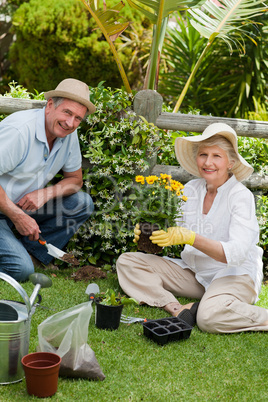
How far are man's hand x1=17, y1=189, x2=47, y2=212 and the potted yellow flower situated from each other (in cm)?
83

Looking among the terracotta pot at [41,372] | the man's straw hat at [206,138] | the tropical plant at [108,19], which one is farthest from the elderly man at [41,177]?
the terracotta pot at [41,372]

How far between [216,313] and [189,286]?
0.52 meters

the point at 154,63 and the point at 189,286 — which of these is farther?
the point at 154,63

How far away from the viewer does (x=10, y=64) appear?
907 centimetres

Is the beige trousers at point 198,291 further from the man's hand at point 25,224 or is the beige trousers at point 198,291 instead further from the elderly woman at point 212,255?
the man's hand at point 25,224

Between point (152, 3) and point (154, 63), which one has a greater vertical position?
point (152, 3)

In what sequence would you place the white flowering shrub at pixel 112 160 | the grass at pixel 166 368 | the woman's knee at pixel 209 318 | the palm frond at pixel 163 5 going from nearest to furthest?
the grass at pixel 166 368 → the woman's knee at pixel 209 318 → the white flowering shrub at pixel 112 160 → the palm frond at pixel 163 5

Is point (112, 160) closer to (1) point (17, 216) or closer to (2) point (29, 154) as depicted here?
(2) point (29, 154)

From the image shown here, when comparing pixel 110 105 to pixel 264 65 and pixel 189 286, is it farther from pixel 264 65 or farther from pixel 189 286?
pixel 264 65

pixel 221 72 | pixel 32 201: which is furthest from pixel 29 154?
pixel 221 72

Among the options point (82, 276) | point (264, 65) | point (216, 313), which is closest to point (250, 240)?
point (216, 313)

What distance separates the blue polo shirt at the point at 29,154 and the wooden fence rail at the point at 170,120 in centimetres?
46

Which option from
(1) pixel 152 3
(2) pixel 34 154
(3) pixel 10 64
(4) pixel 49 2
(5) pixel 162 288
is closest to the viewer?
(5) pixel 162 288

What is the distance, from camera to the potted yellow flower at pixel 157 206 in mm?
2822
